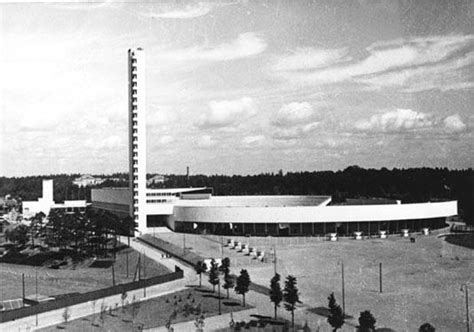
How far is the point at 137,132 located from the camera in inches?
2096

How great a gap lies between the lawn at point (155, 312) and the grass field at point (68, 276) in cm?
750

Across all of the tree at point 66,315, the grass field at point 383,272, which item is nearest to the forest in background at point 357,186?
the grass field at point 383,272

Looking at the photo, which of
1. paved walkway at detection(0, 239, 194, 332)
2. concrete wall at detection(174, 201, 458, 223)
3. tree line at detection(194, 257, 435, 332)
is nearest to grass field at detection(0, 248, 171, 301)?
paved walkway at detection(0, 239, 194, 332)

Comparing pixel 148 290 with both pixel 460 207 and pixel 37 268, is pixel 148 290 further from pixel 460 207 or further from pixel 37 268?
pixel 460 207

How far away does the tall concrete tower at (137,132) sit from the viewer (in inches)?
2068

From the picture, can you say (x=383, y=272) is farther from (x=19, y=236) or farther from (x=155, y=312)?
(x=19, y=236)

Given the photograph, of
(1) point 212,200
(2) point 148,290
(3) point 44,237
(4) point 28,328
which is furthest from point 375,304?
(1) point 212,200

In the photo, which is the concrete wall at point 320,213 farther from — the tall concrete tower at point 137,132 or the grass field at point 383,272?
the tall concrete tower at point 137,132

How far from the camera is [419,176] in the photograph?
86125mm

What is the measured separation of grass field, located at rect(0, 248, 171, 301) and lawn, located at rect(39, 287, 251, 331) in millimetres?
7504

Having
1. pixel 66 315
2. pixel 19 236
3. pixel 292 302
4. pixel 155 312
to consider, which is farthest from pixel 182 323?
pixel 19 236

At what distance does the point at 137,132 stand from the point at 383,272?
94.7 feet

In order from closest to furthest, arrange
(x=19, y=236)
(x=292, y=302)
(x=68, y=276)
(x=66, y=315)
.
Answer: (x=292, y=302), (x=66, y=315), (x=68, y=276), (x=19, y=236)

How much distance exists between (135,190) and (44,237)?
9190mm
